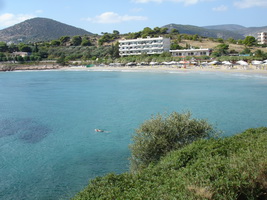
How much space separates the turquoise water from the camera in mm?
16984

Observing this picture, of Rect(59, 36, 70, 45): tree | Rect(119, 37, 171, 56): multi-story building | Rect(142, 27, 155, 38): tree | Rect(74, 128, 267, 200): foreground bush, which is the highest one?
Rect(142, 27, 155, 38): tree

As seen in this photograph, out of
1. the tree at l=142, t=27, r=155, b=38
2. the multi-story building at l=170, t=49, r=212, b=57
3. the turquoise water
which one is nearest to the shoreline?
the multi-story building at l=170, t=49, r=212, b=57

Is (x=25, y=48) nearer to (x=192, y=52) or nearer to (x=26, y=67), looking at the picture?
(x=26, y=67)

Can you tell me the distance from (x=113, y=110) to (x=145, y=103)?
5394 millimetres

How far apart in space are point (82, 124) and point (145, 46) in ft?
296

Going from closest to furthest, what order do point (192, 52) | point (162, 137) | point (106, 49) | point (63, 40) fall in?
point (162, 137), point (192, 52), point (106, 49), point (63, 40)

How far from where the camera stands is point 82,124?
29375 mm

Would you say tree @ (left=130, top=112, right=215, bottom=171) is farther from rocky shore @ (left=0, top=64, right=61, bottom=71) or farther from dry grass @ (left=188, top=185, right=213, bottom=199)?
rocky shore @ (left=0, top=64, right=61, bottom=71)

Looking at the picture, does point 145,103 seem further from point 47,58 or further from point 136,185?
point 47,58

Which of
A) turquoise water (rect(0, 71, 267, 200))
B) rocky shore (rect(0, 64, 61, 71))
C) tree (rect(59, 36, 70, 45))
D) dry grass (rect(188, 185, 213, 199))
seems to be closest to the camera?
dry grass (rect(188, 185, 213, 199))

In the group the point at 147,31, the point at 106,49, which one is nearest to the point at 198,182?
the point at 106,49

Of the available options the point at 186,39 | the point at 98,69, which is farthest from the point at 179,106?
the point at 186,39

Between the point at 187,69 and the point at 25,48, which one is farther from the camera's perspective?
the point at 25,48

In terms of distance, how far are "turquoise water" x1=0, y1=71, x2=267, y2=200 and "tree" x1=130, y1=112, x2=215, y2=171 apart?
2471 millimetres
